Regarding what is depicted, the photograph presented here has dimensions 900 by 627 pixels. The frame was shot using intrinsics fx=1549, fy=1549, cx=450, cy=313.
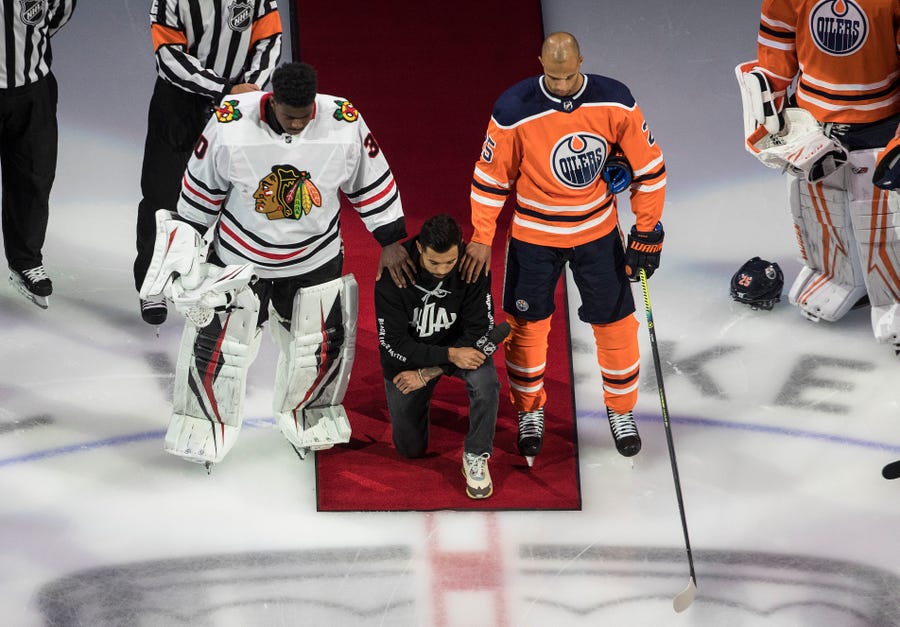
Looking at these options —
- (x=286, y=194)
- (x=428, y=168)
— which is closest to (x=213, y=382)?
(x=286, y=194)

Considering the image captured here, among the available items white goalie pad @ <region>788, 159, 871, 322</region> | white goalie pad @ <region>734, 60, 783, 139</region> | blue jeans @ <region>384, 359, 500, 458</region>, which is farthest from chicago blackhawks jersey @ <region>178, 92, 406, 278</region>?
white goalie pad @ <region>788, 159, 871, 322</region>

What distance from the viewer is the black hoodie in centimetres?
481

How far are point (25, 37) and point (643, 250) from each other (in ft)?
7.76

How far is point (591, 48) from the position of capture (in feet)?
23.0

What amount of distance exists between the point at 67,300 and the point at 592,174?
2256mm

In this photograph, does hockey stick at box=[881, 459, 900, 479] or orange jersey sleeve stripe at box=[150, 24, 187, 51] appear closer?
hockey stick at box=[881, 459, 900, 479]

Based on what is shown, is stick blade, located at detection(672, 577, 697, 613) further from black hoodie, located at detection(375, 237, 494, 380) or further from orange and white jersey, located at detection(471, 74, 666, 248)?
orange and white jersey, located at detection(471, 74, 666, 248)

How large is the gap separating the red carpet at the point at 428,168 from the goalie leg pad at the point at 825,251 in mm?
925

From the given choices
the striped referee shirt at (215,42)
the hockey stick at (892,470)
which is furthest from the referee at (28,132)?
the hockey stick at (892,470)

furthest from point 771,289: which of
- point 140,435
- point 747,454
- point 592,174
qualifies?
point 140,435

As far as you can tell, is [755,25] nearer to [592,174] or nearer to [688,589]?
[592,174]

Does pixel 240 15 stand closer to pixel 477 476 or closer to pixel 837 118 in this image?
pixel 477 476

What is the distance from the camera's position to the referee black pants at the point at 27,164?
18.4 ft

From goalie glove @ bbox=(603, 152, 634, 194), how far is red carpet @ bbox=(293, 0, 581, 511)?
3.05 feet
